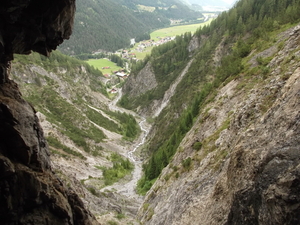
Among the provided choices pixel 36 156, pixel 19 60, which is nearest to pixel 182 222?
pixel 36 156

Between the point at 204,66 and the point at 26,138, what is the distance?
341 feet

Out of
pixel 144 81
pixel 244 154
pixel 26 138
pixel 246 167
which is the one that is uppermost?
pixel 26 138

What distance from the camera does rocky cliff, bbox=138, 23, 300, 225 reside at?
13617mm

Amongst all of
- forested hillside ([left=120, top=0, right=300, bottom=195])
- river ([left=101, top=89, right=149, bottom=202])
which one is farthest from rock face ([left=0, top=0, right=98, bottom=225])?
river ([left=101, top=89, right=149, bottom=202])

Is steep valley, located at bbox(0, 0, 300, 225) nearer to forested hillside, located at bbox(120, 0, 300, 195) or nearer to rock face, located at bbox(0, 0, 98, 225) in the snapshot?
rock face, located at bbox(0, 0, 98, 225)

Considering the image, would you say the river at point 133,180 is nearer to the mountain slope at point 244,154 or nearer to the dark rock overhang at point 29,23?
the mountain slope at point 244,154

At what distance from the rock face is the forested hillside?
2531cm

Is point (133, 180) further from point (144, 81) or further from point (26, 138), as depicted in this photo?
point (144, 81)

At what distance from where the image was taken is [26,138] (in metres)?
16.8

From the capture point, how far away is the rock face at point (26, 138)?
14.8m

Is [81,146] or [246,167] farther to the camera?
[81,146]

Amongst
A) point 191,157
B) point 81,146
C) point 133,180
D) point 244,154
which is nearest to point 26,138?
point 244,154

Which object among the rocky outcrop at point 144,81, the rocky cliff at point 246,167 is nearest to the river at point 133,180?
the rocky cliff at point 246,167

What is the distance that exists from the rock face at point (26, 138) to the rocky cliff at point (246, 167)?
507 inches
